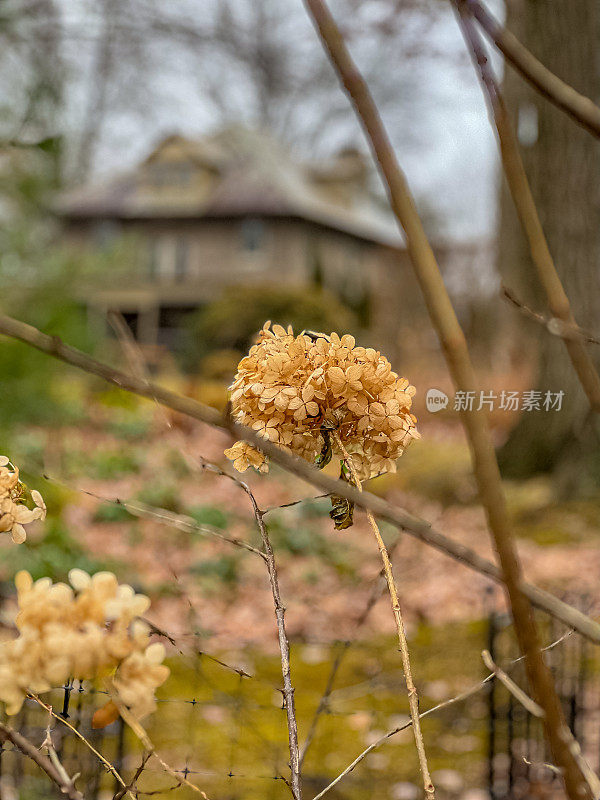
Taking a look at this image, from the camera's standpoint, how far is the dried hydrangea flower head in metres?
0.52

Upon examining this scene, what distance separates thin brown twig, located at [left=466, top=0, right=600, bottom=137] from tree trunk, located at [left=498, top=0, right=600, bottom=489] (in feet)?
13.2

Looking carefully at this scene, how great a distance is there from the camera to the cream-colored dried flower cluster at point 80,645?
34 cm

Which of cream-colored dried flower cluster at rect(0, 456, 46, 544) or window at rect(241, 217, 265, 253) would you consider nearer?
cream-colored dried flower cluster at rect(0, 456, 46, 544)

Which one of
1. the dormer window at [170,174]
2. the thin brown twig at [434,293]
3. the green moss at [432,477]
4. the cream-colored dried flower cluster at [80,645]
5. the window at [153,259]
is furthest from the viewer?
the dormer window at [170,174]

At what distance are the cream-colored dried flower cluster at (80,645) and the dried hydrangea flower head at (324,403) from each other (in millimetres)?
183

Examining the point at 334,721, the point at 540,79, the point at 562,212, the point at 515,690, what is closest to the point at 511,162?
the point at 540,79

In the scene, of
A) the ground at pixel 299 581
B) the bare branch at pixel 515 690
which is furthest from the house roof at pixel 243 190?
the bare branch at pixel 515 690

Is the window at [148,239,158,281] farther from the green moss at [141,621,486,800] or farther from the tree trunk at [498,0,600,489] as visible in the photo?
the green moss at [141,621,486,800]

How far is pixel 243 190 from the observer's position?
10.9m

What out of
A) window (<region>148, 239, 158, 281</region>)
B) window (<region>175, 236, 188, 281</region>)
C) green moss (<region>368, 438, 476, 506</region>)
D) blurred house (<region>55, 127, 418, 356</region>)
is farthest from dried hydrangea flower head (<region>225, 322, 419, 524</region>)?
window (<region>175, 236, 188, 281</region>)

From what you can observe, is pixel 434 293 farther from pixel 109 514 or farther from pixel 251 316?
pixel 251 316

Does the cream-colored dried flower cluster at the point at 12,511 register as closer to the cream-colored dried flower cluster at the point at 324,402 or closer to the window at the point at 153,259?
the cream-colored dried flower cluster at the point at 324,402

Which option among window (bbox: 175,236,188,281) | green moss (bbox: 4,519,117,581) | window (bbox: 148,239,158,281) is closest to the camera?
green moss (bbox: 4,519,117,581)

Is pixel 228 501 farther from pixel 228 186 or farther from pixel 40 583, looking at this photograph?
pixel 228 186
